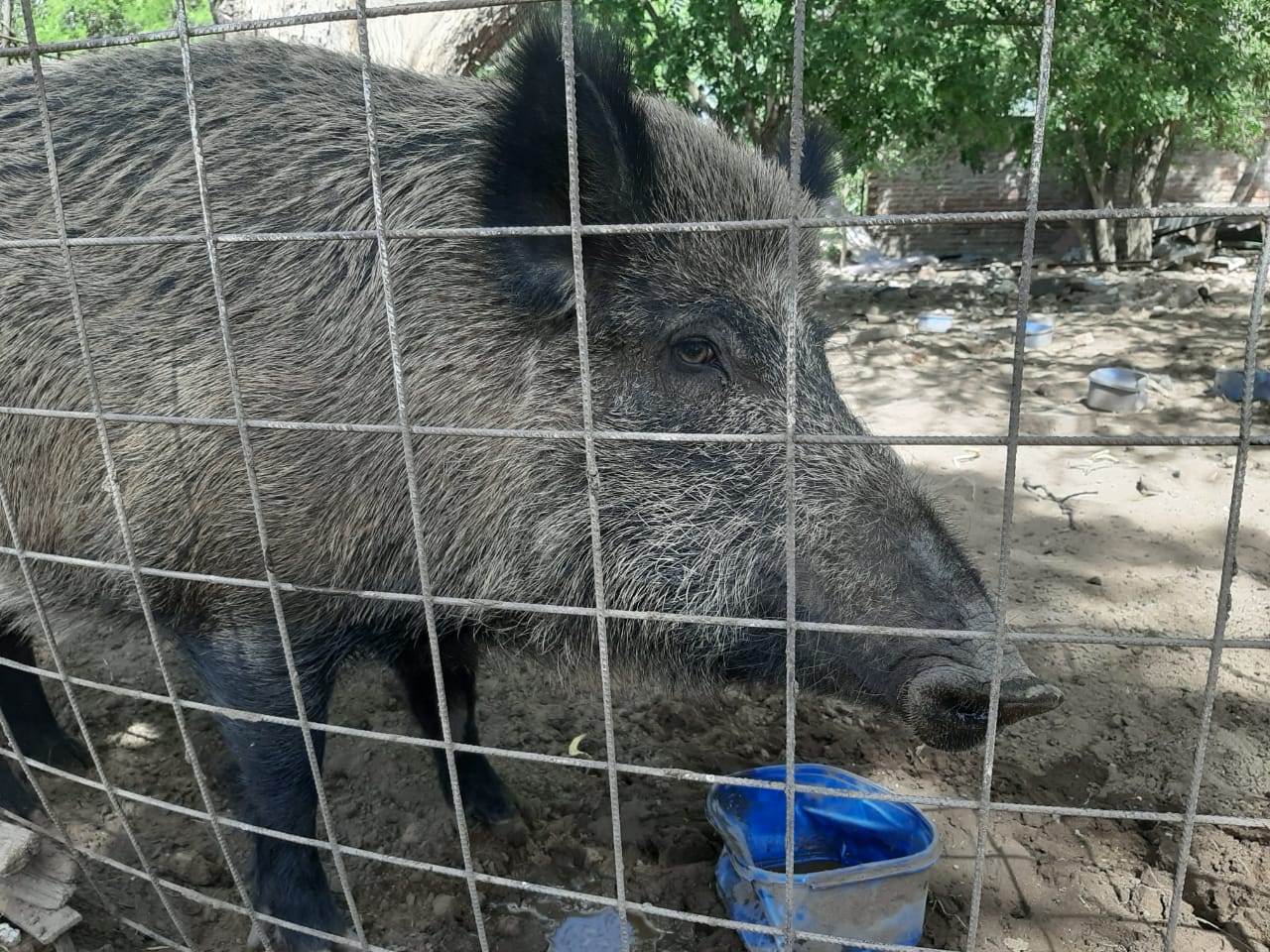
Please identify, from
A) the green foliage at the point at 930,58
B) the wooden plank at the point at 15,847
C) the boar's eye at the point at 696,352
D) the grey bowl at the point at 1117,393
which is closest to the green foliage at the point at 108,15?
the green foliage at the point at 930,58

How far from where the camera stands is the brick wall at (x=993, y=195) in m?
18.4

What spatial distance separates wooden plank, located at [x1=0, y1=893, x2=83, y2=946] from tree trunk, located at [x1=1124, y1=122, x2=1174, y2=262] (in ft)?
54.8

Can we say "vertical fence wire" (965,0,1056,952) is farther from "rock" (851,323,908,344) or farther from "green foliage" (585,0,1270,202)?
"rock" (851,323,908,344)

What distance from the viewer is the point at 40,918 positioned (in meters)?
2.30

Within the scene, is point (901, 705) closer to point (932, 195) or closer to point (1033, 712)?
point (1033, 712)

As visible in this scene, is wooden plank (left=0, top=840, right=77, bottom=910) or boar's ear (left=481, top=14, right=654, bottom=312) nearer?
boar's ear (left=481, top=14, right=654, bottom=312)

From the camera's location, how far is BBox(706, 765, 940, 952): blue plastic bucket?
2123 mm

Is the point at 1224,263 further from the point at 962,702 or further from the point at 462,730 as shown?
the point at 962,702

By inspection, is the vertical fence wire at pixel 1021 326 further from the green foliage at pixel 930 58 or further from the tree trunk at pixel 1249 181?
the tree trunk at pixel 1249 181

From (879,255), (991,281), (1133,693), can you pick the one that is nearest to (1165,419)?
(1133,693)

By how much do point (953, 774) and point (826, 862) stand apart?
2.19 feet

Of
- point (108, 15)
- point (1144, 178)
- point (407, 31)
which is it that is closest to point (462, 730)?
point (407, 31)

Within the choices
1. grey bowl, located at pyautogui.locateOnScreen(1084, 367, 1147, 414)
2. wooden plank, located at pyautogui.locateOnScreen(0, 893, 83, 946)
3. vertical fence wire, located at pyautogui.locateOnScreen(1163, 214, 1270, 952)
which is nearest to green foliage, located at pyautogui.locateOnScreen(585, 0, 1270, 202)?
grey bowl, located at pyautogui.locateOnScreen(1084, 367, 1147, 414)

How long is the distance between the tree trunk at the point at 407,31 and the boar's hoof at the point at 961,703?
10.3 ft
